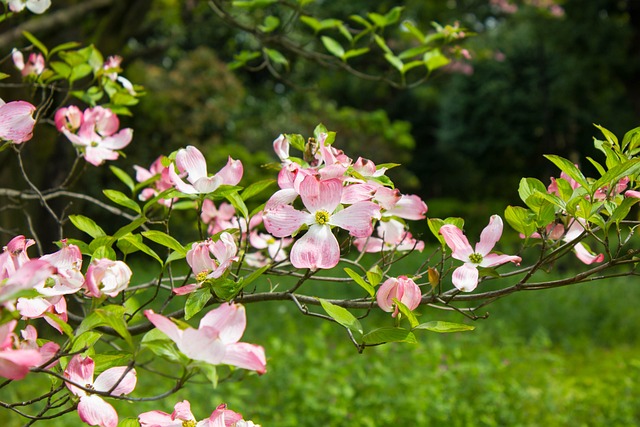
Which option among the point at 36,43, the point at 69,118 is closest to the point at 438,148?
the point at 36,43

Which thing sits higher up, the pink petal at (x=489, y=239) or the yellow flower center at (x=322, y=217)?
the yellow flower center at (x=322, y=217)

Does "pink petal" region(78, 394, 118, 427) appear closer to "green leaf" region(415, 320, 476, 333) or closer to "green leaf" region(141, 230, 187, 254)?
"green leaf" region(141, 230, 187, 254)

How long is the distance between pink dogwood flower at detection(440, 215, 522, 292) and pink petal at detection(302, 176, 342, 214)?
0.38 ft

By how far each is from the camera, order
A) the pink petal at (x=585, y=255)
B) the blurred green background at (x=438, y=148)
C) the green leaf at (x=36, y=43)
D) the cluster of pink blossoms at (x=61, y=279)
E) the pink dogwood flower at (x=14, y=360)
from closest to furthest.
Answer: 1. the pink dogwood flower at (x=14, y=360)
2. the cluster of pink blossoms at (x=61, y=279)
3. the pink petal at (x=585, y=255)
4. the green leaf at (x=36, y=43)
5. the blurred green background at (x=438, y=148)

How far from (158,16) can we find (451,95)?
492cm

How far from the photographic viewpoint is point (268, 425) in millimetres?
2383

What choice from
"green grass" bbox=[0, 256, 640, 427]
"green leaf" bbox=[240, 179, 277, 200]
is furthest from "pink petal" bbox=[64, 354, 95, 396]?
"green grass" bbox=[0, 256, 640, 427]

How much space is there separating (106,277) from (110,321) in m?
0.09

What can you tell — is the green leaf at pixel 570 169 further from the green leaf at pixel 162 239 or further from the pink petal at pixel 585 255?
the green leaf at pixel 162 239

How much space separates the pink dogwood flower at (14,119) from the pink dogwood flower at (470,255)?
0.39 m

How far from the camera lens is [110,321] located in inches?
19.0

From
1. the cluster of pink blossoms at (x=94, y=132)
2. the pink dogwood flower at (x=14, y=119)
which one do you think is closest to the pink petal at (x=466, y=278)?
the pink dogwood flower at (x=14, y=119)

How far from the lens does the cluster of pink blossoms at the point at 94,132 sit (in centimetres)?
97

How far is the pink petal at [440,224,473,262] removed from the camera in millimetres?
661
